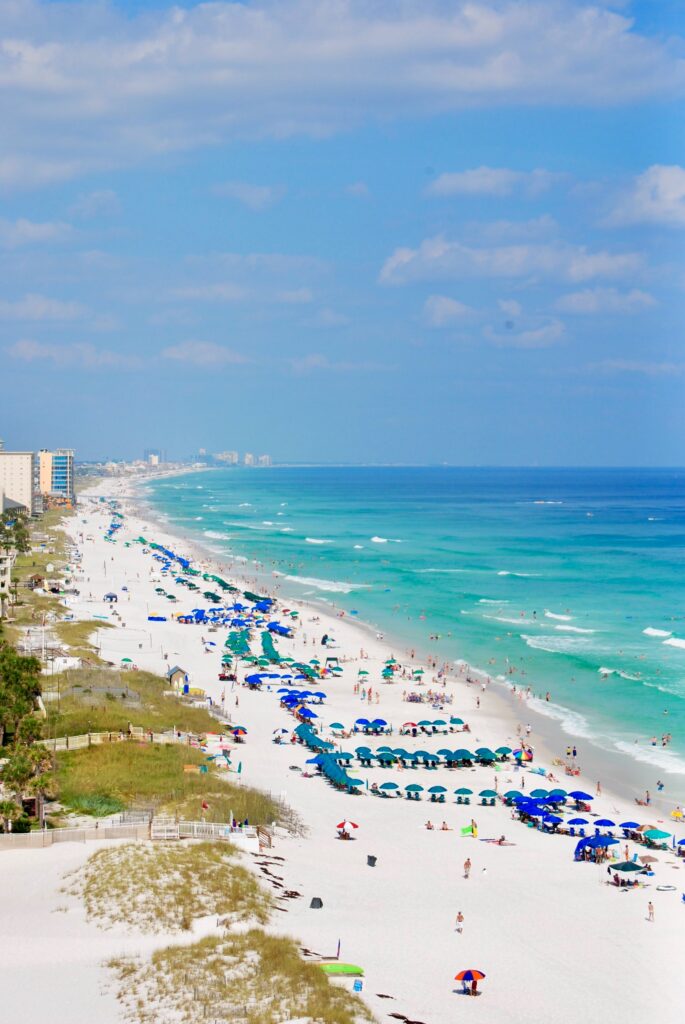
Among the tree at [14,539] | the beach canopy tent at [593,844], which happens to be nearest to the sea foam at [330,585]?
the tree at [14,539]

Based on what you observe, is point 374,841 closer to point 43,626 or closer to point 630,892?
point 630,892

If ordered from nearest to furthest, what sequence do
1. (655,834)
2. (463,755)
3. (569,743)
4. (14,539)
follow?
(655,834) < (463,755) < (569,743) < (14,539)

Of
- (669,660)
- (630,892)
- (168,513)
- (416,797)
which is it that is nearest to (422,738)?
(416,797)

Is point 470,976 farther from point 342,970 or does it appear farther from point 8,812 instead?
point 8,812

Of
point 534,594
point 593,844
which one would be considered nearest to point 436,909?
point 593,844

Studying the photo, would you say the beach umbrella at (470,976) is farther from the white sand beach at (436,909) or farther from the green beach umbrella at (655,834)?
the green beach umbrella at (655,834)

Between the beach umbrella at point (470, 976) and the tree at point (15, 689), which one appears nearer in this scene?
the beach umbrella at point (470, 976)
